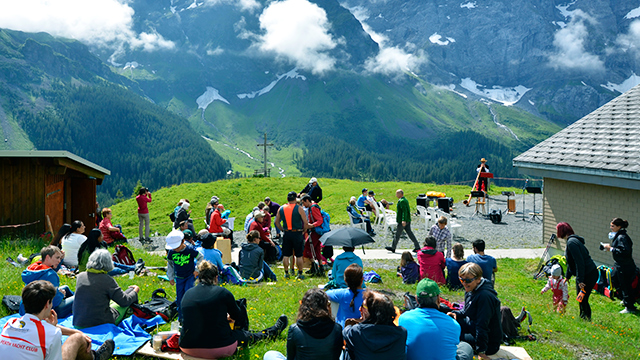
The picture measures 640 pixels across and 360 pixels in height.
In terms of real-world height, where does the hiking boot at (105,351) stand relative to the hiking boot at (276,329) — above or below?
above

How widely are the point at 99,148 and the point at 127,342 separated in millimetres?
209240

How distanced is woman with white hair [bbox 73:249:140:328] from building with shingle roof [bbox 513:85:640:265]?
462 inches

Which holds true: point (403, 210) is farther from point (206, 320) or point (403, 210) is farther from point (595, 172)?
point (206, 320)

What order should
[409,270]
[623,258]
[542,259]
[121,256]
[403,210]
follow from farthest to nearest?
[403,210] < [542,259] < [121,256] < [409,270] < [623,258]

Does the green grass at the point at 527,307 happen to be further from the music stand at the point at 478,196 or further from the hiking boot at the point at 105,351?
the music stand at the point at 478,196

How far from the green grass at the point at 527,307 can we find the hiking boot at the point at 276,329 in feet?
0.38

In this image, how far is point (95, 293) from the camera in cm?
636

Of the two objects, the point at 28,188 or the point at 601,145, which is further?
the point at 28,188

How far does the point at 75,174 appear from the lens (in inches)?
714

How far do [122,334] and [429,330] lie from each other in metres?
4.52

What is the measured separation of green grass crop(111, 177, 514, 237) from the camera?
26.7 m

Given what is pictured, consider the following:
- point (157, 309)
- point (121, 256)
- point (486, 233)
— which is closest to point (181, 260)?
point (157, 309)

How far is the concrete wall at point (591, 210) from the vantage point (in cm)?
1118

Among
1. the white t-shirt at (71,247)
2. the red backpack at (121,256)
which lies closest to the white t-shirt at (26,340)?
the white t-shirt at (71,247)
